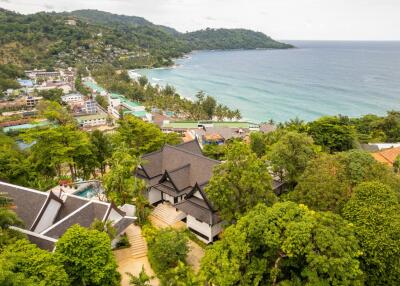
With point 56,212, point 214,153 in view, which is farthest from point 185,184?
point 214,153

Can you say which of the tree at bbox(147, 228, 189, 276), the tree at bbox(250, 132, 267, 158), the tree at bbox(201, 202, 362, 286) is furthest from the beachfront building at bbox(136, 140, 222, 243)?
the tree at bbox(250, 132, 267, 158)

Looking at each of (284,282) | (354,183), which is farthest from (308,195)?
(284,282)

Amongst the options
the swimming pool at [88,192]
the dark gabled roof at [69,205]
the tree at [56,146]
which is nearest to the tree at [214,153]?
the tree at [56,146]

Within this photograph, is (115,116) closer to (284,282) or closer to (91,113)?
(91,113)

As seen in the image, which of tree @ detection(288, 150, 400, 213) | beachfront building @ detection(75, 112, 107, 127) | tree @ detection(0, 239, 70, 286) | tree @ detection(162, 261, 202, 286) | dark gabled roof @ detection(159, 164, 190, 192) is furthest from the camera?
beachfront building @ detection(75, 112, 107, 127)

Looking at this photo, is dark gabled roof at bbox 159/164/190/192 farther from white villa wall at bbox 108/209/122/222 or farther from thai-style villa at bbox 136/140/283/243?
white villa wall at bbox 108/209/122/222

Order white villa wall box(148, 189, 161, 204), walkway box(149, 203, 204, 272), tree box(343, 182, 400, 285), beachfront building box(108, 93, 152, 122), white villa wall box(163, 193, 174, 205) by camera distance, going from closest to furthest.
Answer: tree box(343, 182, 400, 285) < walkway box(149, 203, 204, 272) < white villa wall box(163, 193, 174, 205) < white villa wall box(148, 189, 161, 204) < beachfront building box(108, 93, 152, 122)

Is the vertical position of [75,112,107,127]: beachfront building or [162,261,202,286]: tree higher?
[162,261,202,286]: tree

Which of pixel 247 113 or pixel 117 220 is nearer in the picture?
pixel 117 220
